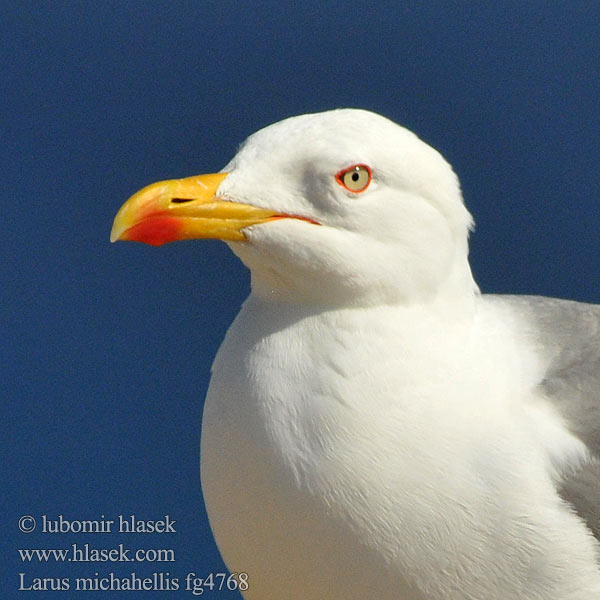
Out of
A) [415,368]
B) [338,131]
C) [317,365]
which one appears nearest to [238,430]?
[317,365]

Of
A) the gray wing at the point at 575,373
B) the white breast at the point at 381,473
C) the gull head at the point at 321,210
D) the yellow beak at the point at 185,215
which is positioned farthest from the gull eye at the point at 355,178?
the gray wing at the point at 575,373

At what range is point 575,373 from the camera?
268 centimetres

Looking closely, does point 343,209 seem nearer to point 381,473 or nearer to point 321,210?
point 321,210

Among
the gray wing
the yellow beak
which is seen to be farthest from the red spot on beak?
the gray wing

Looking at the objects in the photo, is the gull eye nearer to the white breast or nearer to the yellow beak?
the yellow beak

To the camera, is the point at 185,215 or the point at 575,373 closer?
the point at 185,215

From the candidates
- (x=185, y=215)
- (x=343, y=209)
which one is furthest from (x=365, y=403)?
(x=185, y=215)

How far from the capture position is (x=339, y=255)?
2.35 m

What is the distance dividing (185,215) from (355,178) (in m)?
0.35

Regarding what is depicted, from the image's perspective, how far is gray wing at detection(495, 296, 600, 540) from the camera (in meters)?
2.52

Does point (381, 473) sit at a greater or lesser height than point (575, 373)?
lesser

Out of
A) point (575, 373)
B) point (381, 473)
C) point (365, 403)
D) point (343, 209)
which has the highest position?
point (343, 209)

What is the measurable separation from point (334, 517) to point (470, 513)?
28 cm

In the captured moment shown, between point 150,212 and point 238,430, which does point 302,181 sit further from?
point 238,430
